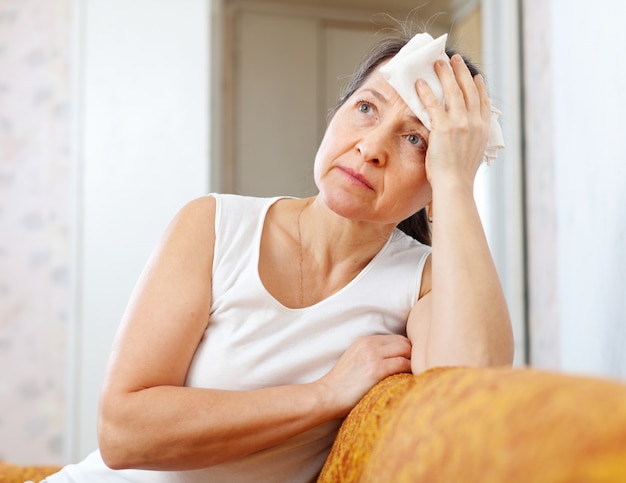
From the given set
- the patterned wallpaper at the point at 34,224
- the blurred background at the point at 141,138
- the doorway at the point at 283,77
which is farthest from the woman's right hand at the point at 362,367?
the patterned wallpaper at the point at 34,224

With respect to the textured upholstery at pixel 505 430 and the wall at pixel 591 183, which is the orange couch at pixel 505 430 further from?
the wall at pixel 591 183

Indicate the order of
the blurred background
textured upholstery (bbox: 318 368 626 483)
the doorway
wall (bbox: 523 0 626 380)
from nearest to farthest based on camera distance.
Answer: textured upholstery (bbox: 318 368 626 483) < wall (bbox: 523 0 626 380) < the blurred background < the doorway

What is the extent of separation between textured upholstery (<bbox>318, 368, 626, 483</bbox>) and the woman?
14.8 inches

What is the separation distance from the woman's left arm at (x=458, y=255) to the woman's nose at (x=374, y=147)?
0.07 meters

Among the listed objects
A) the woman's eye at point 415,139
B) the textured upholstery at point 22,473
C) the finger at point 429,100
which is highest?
the finger at point 429,100

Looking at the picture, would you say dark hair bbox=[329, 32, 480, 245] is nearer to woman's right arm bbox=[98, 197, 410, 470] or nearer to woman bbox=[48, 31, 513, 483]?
woman bbox=[48, 31, 513, 483]

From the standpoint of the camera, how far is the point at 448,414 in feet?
1.94

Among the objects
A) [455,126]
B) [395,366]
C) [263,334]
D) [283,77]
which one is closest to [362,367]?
[395,366]

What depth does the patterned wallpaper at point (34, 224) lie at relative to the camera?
2.94 m

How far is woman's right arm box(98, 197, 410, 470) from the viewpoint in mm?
1030

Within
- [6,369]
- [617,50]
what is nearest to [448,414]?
[617,50]

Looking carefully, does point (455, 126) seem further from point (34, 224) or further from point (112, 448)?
point (34, 224)

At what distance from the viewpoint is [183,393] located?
105 cm

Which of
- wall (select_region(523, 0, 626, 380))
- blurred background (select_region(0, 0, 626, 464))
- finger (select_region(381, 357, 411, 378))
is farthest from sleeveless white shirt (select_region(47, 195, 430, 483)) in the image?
blurred background (select_region(0, 0, 626, 464))
